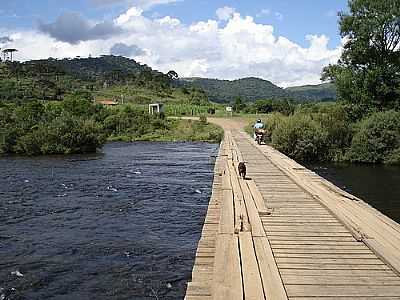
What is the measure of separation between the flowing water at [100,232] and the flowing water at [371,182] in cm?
722

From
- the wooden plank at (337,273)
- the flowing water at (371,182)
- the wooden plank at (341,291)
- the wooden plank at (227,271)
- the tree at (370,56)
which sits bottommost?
the flowing water at (371,182)

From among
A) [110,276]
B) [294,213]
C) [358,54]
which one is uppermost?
[358,54]

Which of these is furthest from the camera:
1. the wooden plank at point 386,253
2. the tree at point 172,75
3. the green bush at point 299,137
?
the tree at point 172,75

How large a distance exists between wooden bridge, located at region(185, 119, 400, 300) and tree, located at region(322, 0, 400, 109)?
26.8 m

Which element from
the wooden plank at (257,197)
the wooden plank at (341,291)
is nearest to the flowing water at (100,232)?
the wooden plank at (257,197)

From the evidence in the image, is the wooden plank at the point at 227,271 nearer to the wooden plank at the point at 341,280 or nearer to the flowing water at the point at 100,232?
the wooden plank at the point at 341,280

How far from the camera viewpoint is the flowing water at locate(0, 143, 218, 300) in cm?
1061

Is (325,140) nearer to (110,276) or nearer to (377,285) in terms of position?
(110,276)

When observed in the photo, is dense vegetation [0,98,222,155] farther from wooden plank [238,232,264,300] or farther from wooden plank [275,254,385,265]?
wooden plank [275,254,385,265]

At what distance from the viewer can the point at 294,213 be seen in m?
10.6

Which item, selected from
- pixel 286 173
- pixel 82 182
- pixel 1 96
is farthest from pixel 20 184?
pixel 1 96

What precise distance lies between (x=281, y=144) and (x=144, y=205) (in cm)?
1867

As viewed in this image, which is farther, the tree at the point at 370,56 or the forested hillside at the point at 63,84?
the forested hillside at the point at 63,84

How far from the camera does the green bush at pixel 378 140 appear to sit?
34438 millimetres
